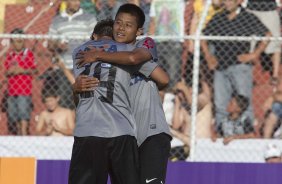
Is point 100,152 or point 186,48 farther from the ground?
point 186,48

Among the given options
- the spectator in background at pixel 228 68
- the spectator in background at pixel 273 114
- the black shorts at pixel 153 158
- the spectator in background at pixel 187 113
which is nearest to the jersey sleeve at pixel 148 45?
the black shorts at pixel 153 158

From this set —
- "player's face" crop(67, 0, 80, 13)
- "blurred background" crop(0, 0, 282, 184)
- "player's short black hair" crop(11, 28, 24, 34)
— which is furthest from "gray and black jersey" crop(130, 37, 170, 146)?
"player's short black hair" crop(11, 28, 24, 34)

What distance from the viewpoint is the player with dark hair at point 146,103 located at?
4953 millimetres

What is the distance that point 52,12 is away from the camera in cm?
1010

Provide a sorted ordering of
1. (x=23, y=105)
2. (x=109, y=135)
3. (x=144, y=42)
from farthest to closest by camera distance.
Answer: (x=23, y=105) < (x=144, y=42) < (x=109, y=135)

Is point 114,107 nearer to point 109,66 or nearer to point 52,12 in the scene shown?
point 109,66

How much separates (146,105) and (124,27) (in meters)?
0.56

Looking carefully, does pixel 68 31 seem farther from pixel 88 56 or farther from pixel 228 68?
pixel 88 56

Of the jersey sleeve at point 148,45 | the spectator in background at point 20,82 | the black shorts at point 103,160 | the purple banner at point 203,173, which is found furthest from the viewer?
the spectator in background at point 20,82

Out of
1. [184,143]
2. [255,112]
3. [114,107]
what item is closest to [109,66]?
[114,107]

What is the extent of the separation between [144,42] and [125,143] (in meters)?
0.71

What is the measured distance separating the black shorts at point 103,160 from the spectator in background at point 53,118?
4520 mm

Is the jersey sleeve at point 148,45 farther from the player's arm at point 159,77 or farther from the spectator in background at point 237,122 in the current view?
the spectator in background at point 237,122

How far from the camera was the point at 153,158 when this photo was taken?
511cm
